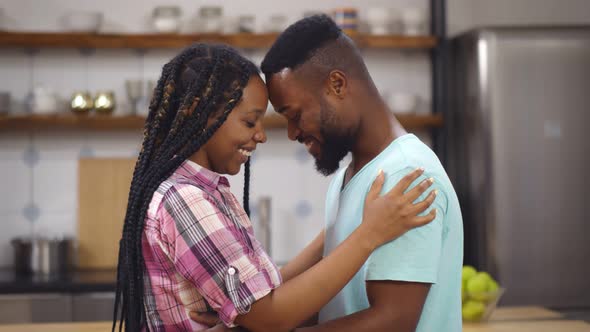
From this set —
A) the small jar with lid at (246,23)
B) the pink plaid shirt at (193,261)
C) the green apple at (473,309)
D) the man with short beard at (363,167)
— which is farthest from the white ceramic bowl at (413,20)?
the pink plaid shirt at (193,261)

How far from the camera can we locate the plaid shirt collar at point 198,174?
126 cm

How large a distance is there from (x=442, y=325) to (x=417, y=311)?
0.09 metres

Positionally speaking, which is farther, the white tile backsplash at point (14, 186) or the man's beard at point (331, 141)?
the white tile backsplash at point (14, 186)

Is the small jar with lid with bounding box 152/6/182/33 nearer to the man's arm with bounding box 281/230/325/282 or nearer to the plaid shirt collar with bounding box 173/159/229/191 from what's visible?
the man's arm with bounding box 281/230/325/282

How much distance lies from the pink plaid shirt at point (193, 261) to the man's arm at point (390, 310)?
5.5 inches

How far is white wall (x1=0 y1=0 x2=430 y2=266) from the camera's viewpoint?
3.57 m

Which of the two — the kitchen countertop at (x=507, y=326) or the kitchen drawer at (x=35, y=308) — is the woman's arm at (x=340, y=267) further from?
the kitchen drawer at (x=35, y=308)

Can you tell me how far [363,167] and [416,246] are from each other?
21cm

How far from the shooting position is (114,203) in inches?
142

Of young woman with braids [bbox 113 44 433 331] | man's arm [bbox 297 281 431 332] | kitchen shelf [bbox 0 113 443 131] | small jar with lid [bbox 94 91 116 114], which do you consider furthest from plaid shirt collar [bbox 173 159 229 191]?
small jar with lid [bbox 94 91 116 114]

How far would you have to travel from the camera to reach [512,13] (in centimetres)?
386

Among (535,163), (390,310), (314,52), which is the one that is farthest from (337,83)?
(535,163)

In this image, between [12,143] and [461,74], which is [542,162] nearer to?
[461,74]

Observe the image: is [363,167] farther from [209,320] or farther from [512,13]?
[512,13]
